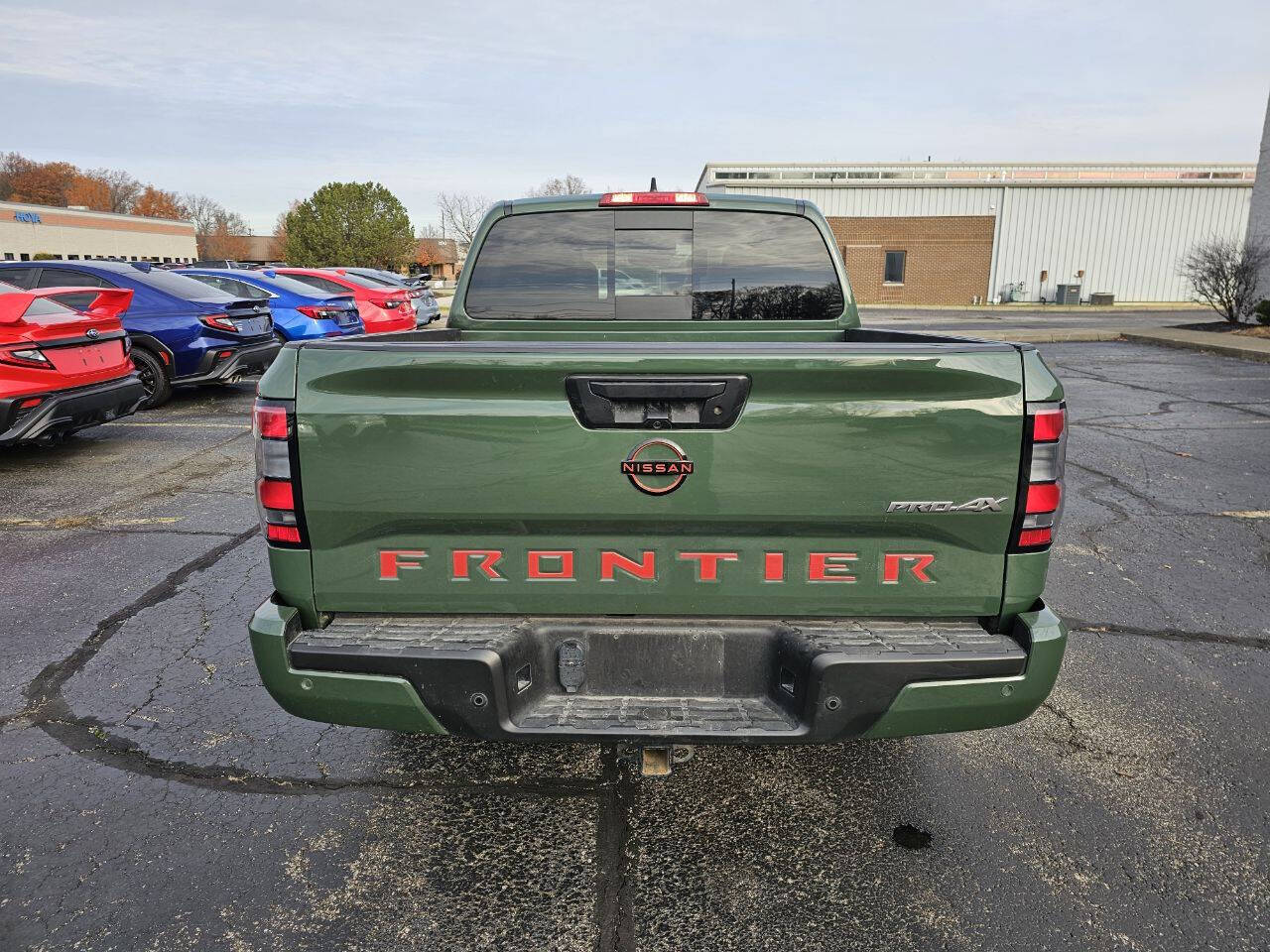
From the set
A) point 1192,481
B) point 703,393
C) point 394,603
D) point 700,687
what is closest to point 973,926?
point 700,687

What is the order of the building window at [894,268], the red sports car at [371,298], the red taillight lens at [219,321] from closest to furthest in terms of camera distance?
the red taillight lens at [219,321]
the red sports car at [371,298]
the building window at [894,268]

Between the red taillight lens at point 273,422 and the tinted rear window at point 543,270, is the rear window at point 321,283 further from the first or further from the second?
the red taillight lens at point 273,422

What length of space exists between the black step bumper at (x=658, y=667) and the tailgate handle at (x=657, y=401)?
1.90 ft

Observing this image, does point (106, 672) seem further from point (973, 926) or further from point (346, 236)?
point (346, 236)

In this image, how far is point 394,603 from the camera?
2.46m

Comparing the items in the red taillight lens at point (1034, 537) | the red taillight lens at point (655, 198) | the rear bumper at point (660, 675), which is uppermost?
the red taillight lens at point (655, 198)

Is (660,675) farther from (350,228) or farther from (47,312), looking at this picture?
(350,228)

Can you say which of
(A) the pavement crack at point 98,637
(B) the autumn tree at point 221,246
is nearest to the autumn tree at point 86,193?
(B) the autumn tree at point 221,246

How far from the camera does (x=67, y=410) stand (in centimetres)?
725

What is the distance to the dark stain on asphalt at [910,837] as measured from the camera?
274 centimetres

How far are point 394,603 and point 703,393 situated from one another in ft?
3.52

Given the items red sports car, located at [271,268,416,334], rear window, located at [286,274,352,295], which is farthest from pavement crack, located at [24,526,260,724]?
rear window, located at [286,274,352,295]

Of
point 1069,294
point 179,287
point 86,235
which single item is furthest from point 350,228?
point 179,287

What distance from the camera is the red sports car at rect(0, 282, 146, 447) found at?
6.80 metres
